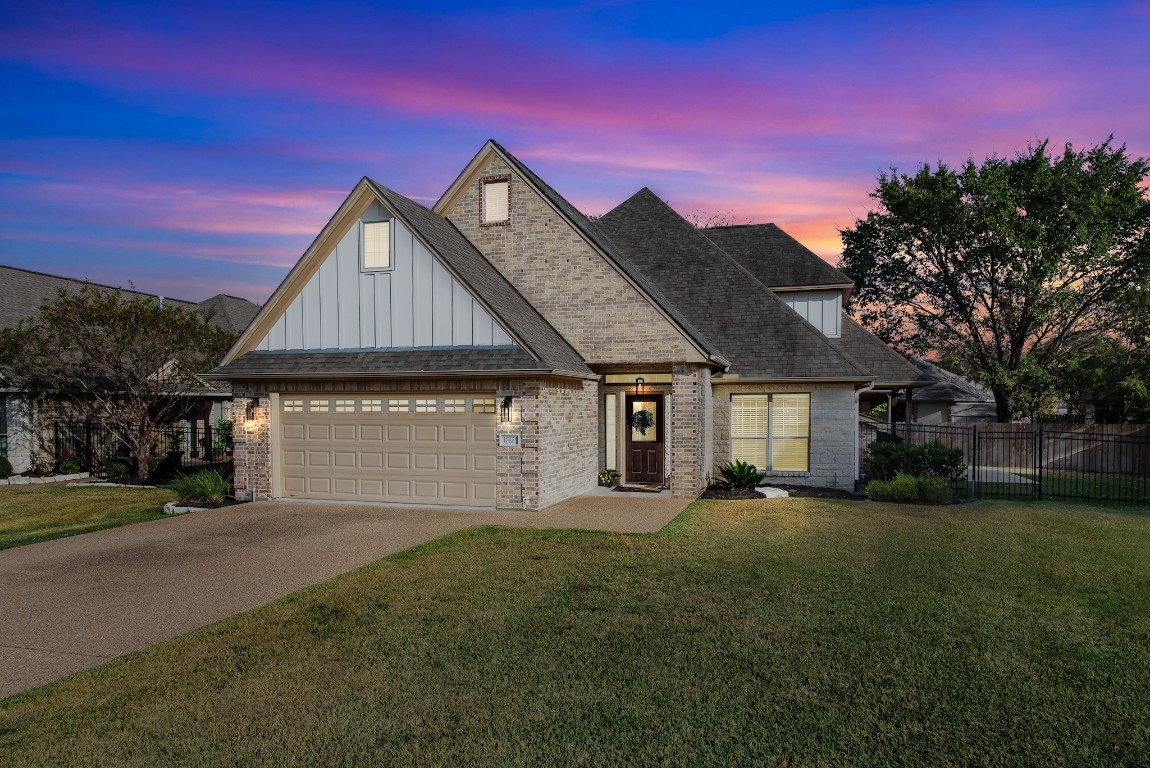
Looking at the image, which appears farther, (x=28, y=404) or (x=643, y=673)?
(x=28, y=404)

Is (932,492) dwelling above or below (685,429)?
below

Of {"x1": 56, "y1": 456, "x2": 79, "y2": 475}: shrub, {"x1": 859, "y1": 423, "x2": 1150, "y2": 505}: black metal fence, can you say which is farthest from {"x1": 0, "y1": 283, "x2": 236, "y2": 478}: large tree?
{"x1": 859, "y1": 423, "x2": 1150, "y2": 505}: black metal fence

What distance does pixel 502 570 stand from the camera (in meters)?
8.80

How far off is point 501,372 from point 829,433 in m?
9.04

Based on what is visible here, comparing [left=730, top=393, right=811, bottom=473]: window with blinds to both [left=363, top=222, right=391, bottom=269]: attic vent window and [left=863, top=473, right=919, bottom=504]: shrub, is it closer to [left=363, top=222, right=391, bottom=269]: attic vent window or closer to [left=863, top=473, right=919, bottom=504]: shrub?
[left=863, top=473, right=919, bottom=504]: shrub

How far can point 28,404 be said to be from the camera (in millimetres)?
20797

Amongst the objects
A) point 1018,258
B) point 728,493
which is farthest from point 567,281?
point 1018,258

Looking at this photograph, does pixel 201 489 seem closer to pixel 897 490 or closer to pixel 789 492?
pixel 789 492

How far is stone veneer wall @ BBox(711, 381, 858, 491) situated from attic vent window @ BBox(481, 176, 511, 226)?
22.5ft

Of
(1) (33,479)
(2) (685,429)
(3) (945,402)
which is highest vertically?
(3) (945,402)

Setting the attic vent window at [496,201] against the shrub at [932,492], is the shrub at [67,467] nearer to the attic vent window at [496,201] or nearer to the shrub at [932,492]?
the attic vent window at [496,201]

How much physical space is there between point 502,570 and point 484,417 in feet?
17.2

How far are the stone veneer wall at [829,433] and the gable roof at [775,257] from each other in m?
4.35

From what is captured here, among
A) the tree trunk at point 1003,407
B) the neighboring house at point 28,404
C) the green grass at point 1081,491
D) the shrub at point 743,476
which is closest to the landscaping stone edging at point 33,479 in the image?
the neighboring house at point 28,404
